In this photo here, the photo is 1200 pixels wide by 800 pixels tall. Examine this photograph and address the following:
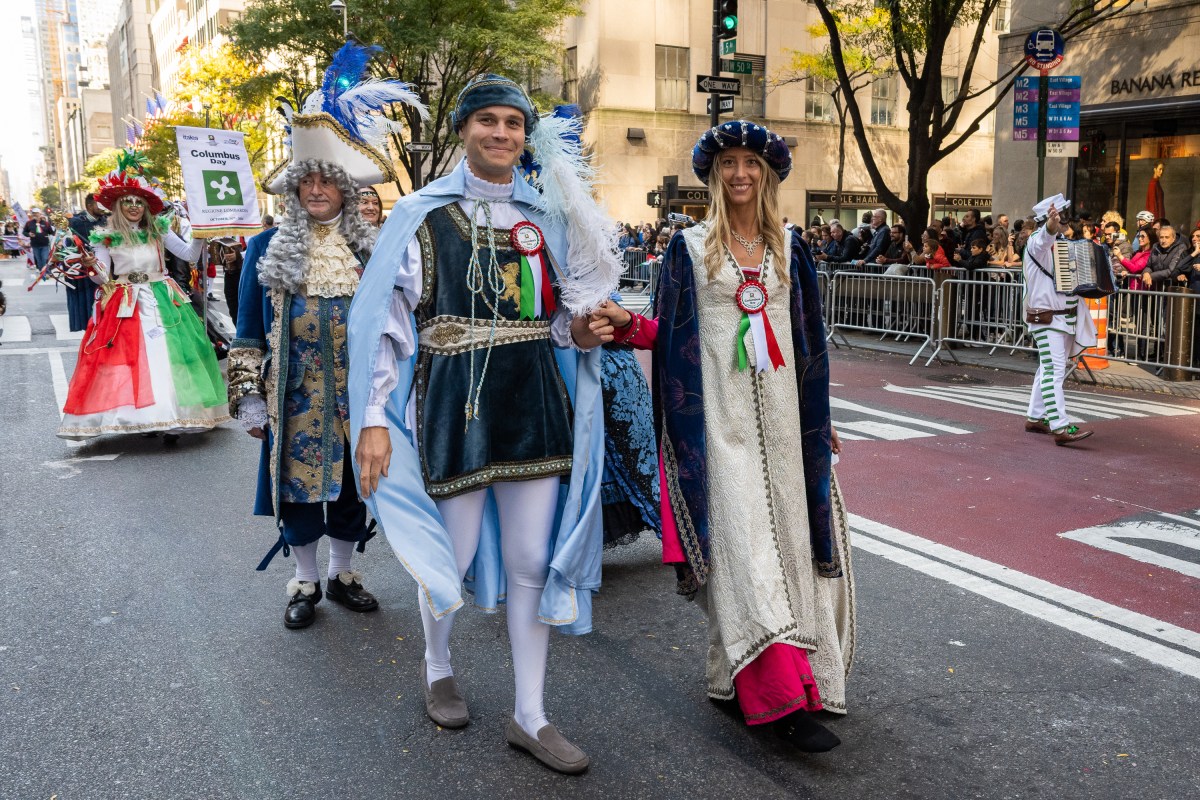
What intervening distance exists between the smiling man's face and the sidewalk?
33.5ft

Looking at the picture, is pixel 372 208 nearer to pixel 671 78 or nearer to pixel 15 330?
pixel 15 330

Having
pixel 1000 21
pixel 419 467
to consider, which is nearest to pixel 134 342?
pixel 419 467

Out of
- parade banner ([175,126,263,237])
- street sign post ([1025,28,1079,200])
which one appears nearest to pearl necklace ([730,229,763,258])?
parade banner ([175,126,263,237])

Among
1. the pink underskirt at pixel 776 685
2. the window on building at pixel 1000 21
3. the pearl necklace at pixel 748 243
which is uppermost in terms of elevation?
the window on building at pixel 1000 21

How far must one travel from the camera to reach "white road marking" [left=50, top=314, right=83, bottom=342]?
16.3 meters

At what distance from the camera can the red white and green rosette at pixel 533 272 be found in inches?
129

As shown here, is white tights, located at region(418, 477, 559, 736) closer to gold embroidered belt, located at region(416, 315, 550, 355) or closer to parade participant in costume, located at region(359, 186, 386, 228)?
gold embroidered belt, located at region(416, 315, 550, 355)

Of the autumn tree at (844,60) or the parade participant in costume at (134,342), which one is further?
the autumn tree at (844,60)

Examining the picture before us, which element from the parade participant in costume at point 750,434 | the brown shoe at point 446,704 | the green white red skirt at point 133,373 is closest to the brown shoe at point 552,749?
the brown shoe at point 446,704

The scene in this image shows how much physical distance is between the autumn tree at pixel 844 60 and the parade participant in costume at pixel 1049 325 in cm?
1552

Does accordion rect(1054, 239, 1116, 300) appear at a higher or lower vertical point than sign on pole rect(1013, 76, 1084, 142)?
lower

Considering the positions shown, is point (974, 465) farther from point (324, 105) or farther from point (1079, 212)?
point (1079, 212)

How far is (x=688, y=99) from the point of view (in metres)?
38.1

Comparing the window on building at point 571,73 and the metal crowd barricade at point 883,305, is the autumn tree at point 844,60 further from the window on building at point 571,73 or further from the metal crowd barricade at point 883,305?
the metal crowd barricade at point 883,305
